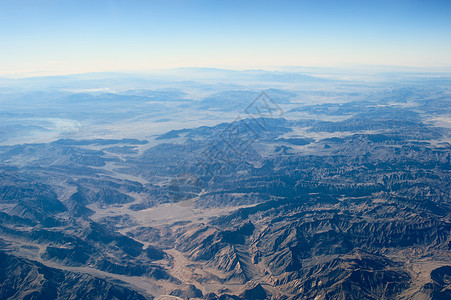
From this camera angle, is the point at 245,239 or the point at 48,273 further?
the point at 245,239

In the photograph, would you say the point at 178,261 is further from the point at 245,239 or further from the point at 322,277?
the point at 322,277

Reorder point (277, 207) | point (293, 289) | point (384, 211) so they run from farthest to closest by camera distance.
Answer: point (277, 207) < point (384, 211) < point (293, 289)

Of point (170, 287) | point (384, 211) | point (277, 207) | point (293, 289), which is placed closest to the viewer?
point (293, 289)

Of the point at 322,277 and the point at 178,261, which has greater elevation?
the point at 322,277

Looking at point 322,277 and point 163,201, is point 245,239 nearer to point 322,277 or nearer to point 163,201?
point 322,277

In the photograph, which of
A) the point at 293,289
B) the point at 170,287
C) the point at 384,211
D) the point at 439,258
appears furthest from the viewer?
the point at 384,211

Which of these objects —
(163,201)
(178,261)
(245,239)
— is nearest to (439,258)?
(245,239)

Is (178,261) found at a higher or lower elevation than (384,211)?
lower

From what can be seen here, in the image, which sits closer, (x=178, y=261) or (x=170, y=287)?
(x=170, y=287)

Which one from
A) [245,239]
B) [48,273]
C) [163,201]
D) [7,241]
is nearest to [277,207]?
[245,239]
